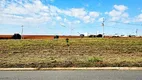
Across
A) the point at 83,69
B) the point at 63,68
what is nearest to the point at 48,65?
the point at 63,68

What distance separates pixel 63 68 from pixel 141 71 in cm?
322

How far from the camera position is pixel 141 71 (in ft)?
35.0

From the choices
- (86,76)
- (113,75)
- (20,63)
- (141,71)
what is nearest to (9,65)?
(20,63)

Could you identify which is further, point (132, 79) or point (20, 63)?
point (20, 63)

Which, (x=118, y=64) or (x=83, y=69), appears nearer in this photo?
(x=83, y=69)

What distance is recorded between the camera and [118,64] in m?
12.0

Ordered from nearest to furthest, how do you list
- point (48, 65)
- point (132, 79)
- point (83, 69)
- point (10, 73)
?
point (132, 79), point (10, 73), point (83, 69), point (48, 65)

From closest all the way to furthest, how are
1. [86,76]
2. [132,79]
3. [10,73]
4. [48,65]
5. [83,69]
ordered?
[132,79]
[86,76]
[10,73]
[83,69]
[48,65]

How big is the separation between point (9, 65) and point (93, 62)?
12.7 feet

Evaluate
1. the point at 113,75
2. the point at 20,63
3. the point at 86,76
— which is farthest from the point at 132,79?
the point at 20,63

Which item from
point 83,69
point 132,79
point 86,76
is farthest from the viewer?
point 83,69

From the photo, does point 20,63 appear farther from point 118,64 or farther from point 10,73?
point 118,64

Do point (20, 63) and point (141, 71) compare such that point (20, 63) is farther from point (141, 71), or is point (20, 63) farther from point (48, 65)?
point (141, 71)

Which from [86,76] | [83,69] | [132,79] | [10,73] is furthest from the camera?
[83,69]
